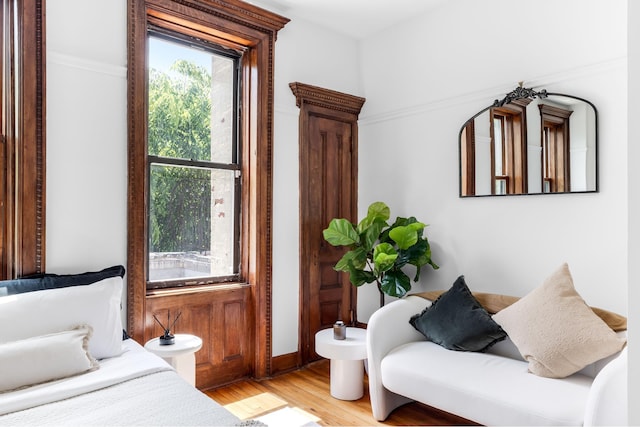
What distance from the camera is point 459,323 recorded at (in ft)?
8.54

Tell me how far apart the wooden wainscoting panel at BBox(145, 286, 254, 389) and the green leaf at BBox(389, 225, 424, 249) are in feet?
3.95

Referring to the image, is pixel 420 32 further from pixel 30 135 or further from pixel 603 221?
pixel 30 135

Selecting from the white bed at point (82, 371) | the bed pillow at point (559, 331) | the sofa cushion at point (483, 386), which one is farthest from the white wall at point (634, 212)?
the bed pillow at point (559, 331)

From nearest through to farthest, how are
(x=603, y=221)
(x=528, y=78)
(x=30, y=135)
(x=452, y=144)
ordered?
(x=30, y=135) < (x=603, y=221) < (x=528, y=78) < (x=452, y=144)

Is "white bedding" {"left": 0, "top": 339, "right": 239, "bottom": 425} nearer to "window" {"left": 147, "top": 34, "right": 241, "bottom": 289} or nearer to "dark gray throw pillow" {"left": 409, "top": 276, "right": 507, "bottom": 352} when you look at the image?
"window" {"left": 147, "top": 34, "right": 241, "bottom": 289}

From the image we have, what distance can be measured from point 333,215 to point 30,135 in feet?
7.55

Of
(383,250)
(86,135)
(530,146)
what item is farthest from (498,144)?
(86,135)

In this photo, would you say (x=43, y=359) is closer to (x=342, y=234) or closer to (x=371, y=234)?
(x=342, y=234)

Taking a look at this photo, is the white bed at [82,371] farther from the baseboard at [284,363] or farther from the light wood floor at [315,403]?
the baseboard at [284,363]

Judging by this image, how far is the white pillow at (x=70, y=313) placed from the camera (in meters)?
1.88

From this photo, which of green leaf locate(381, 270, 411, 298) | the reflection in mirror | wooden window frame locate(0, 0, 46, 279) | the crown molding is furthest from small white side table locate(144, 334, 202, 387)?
the crown molding

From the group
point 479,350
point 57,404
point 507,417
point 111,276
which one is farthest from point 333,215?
point 57,404

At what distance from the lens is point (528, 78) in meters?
2.85

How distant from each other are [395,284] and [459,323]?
0.61 meters
